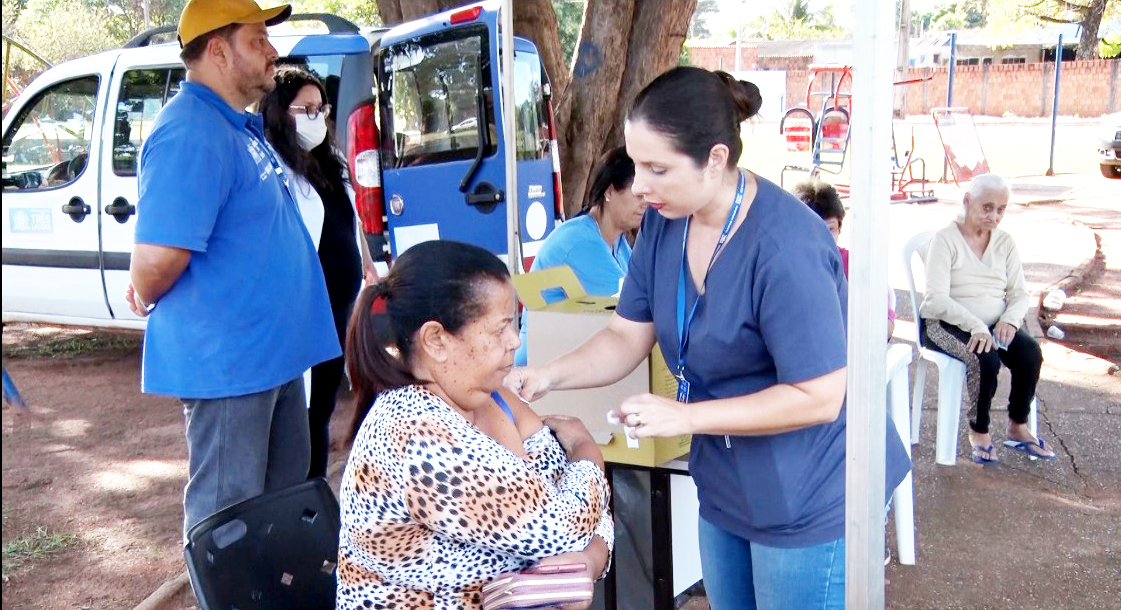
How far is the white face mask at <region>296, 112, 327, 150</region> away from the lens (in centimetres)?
357

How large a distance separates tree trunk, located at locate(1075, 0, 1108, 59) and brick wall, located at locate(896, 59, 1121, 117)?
1.50m

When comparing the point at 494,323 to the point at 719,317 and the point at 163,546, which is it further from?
the point at 163,546

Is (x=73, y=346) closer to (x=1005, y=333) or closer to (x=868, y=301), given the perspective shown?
(x=1005, y=333)

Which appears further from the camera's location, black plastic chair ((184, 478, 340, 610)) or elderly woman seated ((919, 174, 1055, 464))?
elderly woman seated ((919, 174, 1055, 464))

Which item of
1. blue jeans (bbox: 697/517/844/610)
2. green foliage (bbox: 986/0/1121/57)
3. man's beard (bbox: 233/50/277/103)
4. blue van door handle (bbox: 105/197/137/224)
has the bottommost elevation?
blue jeans (bbox: 697/517/844/610)

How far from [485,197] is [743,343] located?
132 inches

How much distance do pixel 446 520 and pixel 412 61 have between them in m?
4.14

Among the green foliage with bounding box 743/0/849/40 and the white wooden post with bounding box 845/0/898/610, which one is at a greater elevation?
the green foliage with bounding box 743/0/849/40

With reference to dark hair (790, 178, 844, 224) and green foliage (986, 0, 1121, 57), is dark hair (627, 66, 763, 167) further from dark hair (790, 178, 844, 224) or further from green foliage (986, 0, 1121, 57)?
green foliage (986, 0, 1121, 57)

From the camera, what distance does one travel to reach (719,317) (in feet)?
5.93

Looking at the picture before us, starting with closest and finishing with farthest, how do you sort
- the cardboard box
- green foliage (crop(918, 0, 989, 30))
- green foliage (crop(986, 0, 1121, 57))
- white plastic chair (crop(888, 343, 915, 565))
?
the cardboard box → white plastic chair (crop(888, 343, 915, 565)) → green foliage (crop(986, 0, 1121, 57)) → green foliage (crop(918, 0, 989, 30))

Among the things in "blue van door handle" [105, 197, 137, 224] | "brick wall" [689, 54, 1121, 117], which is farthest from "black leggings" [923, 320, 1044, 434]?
"brick wall" [689, 54, 1121, 117]

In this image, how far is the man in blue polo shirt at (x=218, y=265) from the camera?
7.64 feet

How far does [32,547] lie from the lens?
13.2 ft
